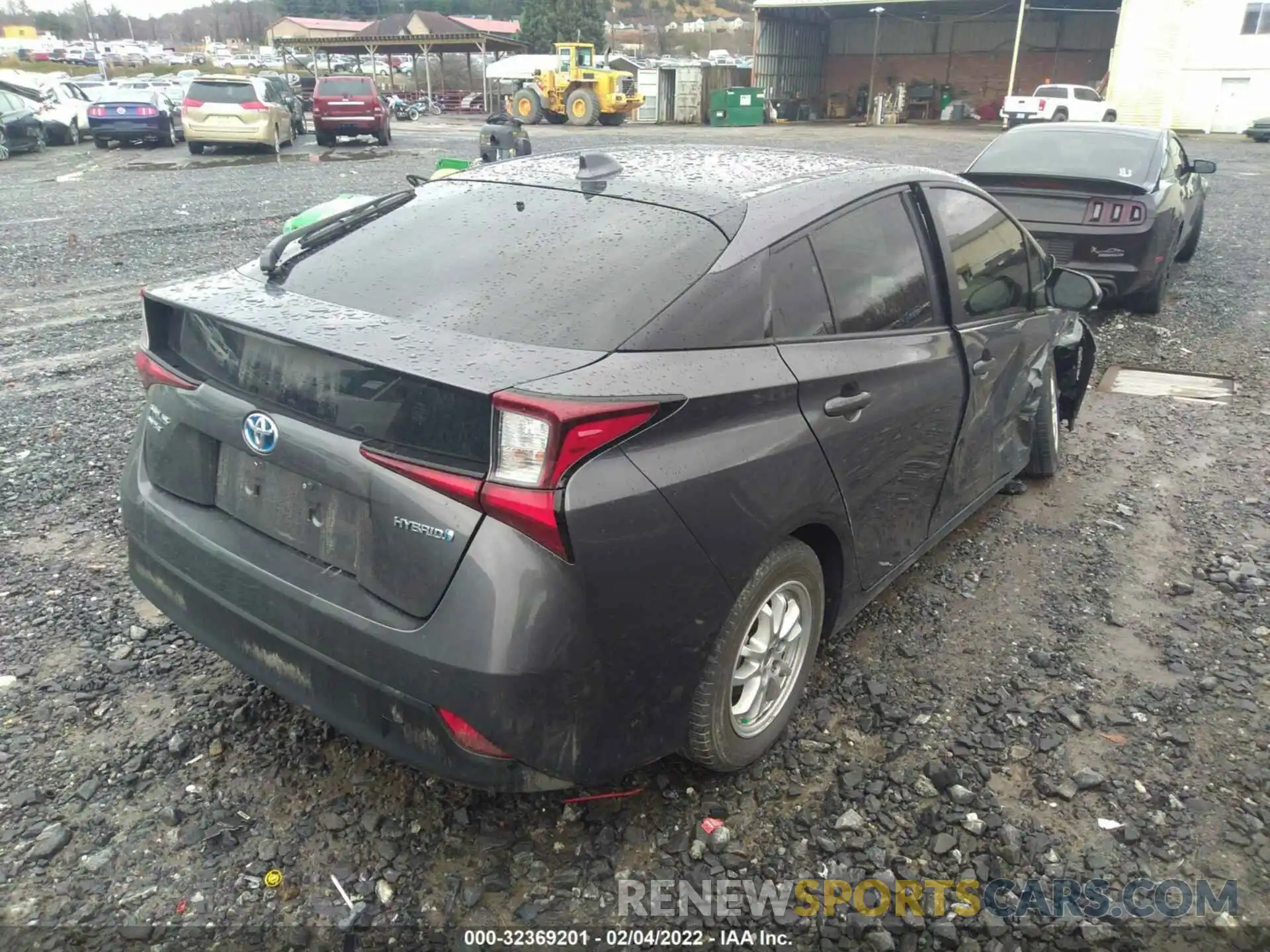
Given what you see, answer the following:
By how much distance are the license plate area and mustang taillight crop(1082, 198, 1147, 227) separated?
283 inches

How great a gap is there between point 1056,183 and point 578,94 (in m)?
31.0

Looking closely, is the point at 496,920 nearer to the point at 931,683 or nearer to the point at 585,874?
the point at 585,874

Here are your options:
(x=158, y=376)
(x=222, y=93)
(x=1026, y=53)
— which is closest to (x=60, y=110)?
(x=222, y=93)

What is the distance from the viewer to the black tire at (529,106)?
36.9m

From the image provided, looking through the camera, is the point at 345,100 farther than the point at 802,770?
Yes

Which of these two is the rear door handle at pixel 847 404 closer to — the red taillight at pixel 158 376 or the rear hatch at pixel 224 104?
the red taillight at pixel 158 376

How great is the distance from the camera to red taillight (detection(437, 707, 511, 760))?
2.08 metres

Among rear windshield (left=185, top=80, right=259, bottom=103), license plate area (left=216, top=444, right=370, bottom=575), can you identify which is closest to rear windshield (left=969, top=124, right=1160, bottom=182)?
license plate area (left=216, top=444, right=370, bottom=575)

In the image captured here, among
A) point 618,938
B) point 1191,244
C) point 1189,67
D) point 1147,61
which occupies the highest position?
point 1147,61

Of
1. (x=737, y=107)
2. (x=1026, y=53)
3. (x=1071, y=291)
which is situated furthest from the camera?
(x=1026, y=53)

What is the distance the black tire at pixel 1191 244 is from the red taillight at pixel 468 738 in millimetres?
10432

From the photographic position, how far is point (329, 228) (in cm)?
306

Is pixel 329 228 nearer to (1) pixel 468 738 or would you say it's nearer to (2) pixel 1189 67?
(1) pixel 468 738

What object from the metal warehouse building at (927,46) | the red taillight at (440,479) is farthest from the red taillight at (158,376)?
the metal warehouse building at (927,46)
